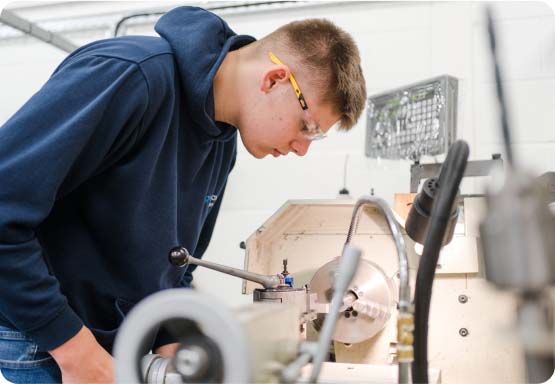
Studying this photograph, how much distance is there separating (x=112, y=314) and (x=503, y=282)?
0.87 m

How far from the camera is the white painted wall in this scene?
2115 mm

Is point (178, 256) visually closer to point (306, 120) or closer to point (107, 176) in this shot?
point (107, 176)

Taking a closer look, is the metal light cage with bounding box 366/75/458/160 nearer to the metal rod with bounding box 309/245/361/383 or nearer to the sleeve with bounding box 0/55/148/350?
the sleeve with bounding box 0/55/148/350

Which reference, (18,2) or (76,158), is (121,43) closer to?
(76,158)

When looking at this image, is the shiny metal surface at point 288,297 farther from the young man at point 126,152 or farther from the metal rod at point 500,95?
the metal rod at point 500,95

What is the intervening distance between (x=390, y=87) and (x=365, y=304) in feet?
4.30

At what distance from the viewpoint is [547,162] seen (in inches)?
80.7

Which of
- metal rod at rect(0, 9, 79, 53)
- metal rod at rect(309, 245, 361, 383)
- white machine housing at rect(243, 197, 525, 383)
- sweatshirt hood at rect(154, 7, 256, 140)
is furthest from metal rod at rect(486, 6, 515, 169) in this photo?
metal rod at rect(0, 9, 79, 53)

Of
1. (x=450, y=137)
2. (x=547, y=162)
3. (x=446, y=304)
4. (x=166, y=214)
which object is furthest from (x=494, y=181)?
(x=547, y=162)

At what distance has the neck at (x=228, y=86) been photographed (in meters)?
1.14

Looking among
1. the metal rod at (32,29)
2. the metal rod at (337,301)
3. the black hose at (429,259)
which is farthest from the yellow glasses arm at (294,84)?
the metal rod at (32,29)

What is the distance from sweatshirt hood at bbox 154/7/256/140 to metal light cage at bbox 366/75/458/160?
0.80 m

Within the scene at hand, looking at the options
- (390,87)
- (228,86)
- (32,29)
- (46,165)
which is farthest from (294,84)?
(32,29)

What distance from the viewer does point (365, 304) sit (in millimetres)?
1260
